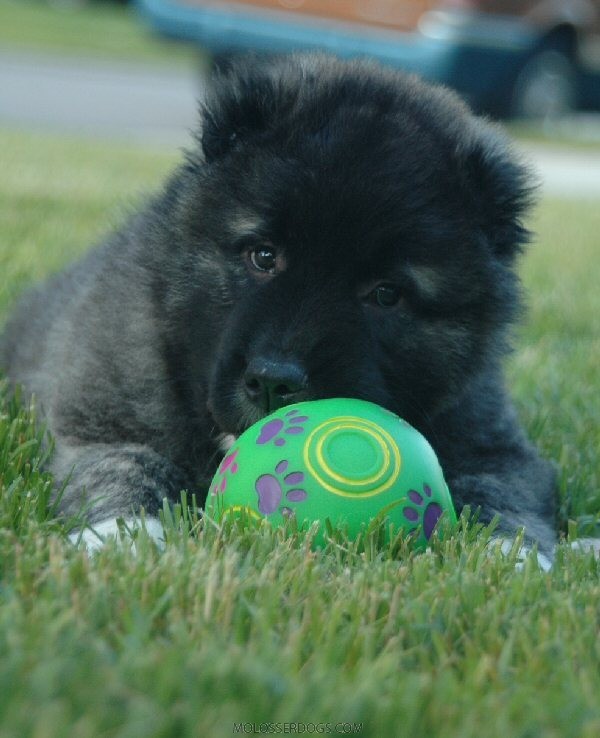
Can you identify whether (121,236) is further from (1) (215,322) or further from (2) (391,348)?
(2) (391,348)

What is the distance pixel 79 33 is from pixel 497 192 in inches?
1079

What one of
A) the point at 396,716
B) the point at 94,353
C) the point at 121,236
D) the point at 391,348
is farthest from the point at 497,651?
the point at 121,236

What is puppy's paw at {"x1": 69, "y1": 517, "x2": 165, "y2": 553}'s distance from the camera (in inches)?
92.9

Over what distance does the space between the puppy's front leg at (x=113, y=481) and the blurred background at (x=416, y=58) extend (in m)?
9.15

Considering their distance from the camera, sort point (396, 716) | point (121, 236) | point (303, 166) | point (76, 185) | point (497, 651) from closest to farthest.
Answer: point (396, 716), point (497, 651), point (303, 166), point (121, 236), point (76, 185)

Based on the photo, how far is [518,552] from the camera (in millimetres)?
2598

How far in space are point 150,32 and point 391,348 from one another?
42.2 ft

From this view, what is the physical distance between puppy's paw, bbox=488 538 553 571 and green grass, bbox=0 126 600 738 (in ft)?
0.17

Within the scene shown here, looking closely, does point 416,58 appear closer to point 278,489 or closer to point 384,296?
point 384,296

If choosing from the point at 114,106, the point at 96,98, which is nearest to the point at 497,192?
the point at 114,106

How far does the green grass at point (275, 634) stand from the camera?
5.16 feet

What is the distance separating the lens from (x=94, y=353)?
132 inches

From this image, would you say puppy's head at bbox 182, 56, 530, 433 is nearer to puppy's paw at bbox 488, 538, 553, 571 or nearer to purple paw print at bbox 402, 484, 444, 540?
purple paw print at bbox 402, 484, 444, 540

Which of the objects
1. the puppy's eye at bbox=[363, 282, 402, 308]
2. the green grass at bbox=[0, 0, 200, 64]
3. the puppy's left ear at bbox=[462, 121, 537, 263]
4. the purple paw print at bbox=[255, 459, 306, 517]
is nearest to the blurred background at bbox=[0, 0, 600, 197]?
the green grass at bbox=[0, 0, 200, 64]
